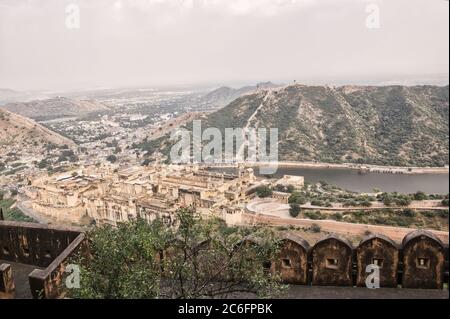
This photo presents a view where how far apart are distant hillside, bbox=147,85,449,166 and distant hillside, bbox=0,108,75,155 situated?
15.3 m

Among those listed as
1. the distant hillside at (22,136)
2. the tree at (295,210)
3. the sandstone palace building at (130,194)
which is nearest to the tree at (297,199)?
the tree at (295,210)

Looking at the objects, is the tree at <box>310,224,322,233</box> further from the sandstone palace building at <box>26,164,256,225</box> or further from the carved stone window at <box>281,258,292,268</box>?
the carved stone window at <box>281,258,292,268</box>

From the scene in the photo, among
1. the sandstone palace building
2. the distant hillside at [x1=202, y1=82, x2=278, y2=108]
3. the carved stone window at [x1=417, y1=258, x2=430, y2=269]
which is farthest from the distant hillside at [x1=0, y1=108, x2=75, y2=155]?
the carved stone window at [x1=417, y1=258, x2=430, y2=269]

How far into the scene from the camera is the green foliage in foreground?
3428 mm

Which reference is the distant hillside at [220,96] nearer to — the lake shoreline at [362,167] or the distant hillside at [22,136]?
the lake shoreline at [362,167]

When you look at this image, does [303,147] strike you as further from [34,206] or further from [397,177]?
[34,206]

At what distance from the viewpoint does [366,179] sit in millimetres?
42031

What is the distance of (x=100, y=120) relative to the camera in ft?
235

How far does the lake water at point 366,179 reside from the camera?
3578 cm

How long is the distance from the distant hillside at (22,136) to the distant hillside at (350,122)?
15.3 metres

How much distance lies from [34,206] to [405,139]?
35680 millimetres

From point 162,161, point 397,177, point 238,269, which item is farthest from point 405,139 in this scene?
point 238,269

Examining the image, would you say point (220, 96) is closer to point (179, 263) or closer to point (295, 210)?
point (295, 210)
